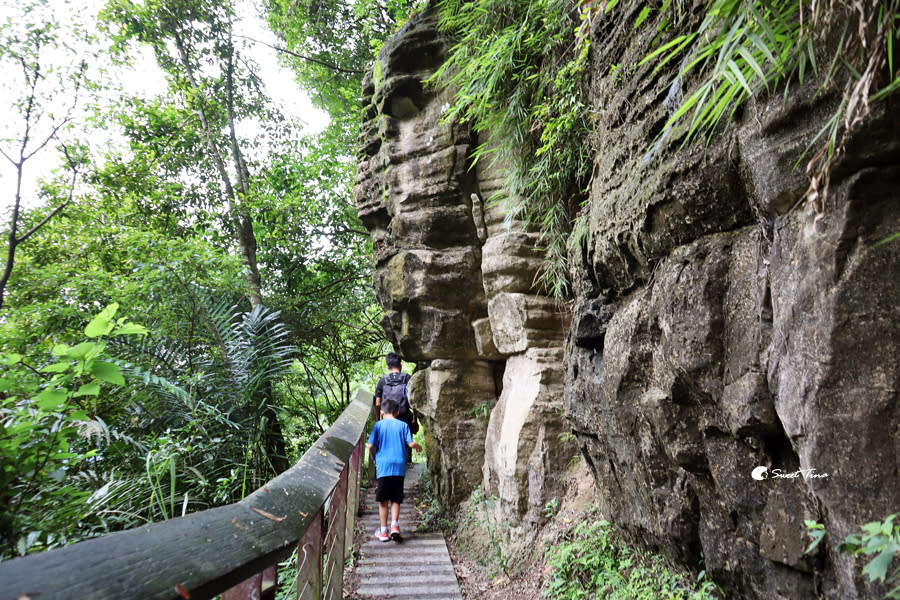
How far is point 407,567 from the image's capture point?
430cm

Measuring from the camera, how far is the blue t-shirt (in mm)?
4832

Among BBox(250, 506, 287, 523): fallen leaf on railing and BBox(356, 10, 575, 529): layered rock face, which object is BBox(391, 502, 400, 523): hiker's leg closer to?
BBox(356, 10, 575, 529): layered rock face

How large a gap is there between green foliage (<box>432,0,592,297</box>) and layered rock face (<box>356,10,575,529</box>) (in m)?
0.53

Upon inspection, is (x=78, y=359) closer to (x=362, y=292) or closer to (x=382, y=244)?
(x=382, y=244)

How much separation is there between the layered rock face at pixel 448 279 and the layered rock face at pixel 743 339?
1900 mm

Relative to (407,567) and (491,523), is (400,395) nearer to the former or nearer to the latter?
(491,523)

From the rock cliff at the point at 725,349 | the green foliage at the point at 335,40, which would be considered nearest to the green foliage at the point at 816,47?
the rock cliff at the point at 725,349

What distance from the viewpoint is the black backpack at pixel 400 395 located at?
6.09m

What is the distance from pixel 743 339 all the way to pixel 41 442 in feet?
9.13

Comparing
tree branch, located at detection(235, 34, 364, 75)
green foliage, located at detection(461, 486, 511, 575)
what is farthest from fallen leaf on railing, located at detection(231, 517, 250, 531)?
tree branch, located at detection(235, 34, 364, 75)

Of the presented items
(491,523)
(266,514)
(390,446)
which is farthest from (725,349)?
(390,446)

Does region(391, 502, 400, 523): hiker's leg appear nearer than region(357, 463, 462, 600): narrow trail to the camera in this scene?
No

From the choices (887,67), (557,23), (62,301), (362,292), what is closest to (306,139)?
(362,292)

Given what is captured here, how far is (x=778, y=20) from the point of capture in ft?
5.22
